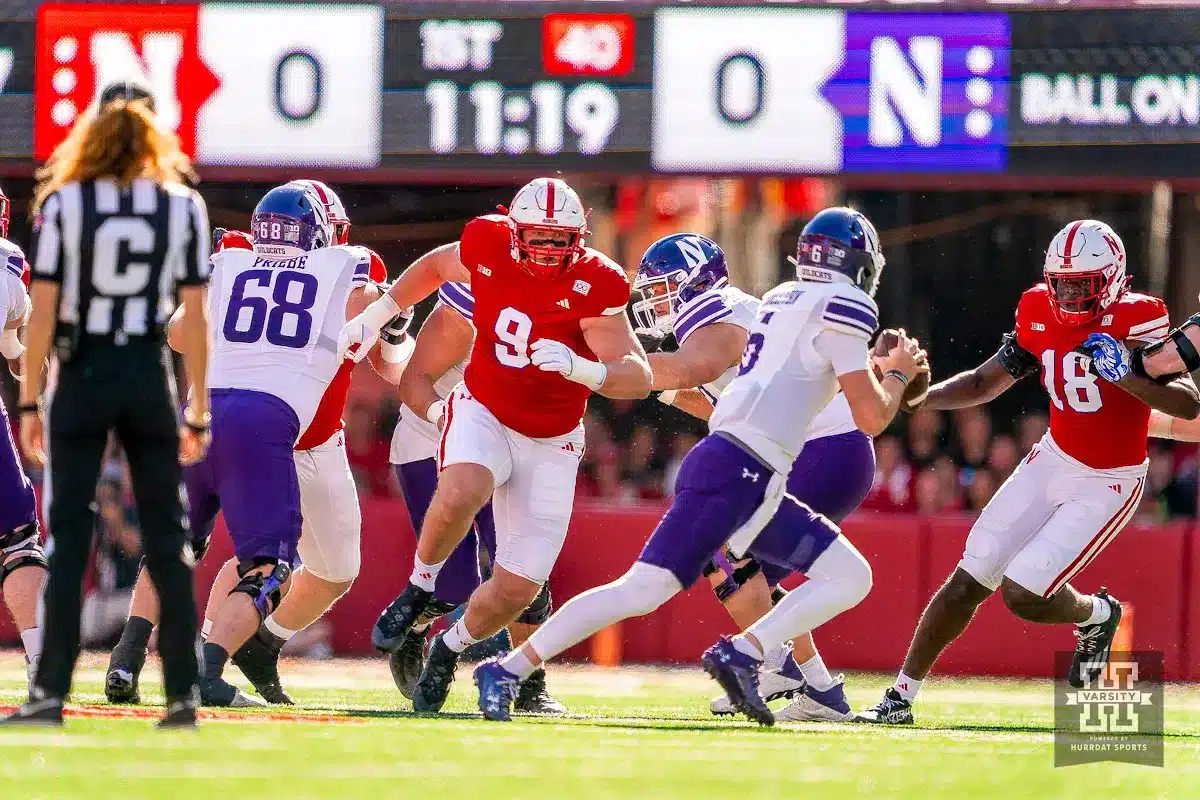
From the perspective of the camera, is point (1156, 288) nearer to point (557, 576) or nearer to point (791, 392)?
point (557, 576)

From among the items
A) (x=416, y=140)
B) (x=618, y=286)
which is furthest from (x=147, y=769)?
(x=416, y=140)

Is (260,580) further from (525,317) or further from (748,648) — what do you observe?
(748,648)

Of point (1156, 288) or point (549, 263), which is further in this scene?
point (1156, 288)

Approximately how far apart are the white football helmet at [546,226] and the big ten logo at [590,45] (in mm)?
4813

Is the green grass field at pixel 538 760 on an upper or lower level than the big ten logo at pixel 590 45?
lower

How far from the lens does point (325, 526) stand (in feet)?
26.0

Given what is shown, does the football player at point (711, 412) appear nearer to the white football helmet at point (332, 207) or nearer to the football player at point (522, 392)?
the football player at point (522, 392)

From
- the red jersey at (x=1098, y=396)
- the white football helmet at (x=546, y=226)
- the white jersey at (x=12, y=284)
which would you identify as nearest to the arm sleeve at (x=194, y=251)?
the white football helmet at (x=546, y=226)

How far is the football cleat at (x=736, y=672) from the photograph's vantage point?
21.8 feet

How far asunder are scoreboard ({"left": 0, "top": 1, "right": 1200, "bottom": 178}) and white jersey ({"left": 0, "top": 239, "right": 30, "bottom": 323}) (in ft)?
14.2

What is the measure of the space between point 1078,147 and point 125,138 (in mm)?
7542

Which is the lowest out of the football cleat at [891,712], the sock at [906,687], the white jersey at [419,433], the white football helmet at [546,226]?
the football cleat at [891,712]

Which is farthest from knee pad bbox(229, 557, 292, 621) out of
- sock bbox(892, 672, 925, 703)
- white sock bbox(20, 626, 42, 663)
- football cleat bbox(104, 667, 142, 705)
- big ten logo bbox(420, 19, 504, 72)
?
big ten logo bbox(420, 19, 504, 72)

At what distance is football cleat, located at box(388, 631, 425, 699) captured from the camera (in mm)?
8094
